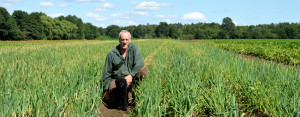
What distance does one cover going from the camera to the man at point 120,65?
3.63 meters

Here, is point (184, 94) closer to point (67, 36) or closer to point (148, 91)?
point (148, 91)

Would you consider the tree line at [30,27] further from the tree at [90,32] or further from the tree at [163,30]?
the tree at [163,30]

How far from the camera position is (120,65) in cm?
373

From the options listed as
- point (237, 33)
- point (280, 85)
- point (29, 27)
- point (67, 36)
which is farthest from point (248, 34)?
point (280, 85)

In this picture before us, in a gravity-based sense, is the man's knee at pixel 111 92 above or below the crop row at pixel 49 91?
below

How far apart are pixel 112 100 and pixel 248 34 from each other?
76.8 metres

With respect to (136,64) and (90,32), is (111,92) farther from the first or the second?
(90,32)

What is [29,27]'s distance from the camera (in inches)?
2115

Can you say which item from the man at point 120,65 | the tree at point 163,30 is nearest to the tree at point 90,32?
the tree at point 163,30

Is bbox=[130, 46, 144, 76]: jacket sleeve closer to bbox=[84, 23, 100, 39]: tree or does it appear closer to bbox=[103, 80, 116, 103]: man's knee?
bbox=[103, 80, 116, 103]: man's knee

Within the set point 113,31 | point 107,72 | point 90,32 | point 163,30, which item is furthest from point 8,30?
point 163,30

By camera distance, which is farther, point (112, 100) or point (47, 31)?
point (47, 31)

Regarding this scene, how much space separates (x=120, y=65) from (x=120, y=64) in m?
0.02

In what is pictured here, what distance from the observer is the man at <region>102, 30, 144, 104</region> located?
3.63 metres
